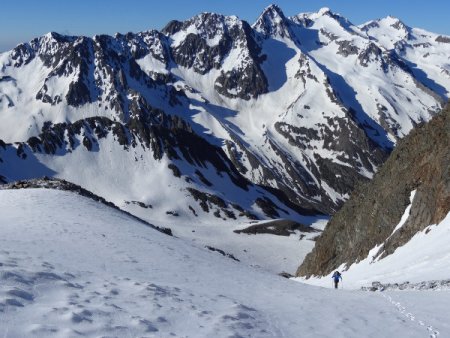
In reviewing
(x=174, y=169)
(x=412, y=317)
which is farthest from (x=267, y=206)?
(x=412, y=317)

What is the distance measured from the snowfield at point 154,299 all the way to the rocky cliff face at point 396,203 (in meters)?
19.5

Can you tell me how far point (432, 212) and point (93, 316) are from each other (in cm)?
3393

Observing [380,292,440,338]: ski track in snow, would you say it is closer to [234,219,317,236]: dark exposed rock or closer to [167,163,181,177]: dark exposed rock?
[234,219,317,236]: dark exposed rock

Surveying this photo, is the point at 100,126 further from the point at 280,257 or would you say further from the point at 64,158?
the point at 280,257

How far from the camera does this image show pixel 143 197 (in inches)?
5640

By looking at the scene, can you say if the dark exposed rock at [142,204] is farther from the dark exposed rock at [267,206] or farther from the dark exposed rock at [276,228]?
the dark exposed rock at [267,206]

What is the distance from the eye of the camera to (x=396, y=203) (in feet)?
160

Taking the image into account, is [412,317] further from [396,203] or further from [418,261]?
[396,203]

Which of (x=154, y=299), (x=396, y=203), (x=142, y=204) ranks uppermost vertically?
(x=142, y=204)

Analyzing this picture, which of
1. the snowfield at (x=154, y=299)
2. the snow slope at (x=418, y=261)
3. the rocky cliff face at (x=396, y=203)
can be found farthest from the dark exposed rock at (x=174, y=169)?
the snowfield at (x=154, y=299)

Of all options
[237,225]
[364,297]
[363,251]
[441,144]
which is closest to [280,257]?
[237,225]

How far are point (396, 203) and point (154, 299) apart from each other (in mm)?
38076

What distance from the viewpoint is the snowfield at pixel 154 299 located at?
12.9 metres

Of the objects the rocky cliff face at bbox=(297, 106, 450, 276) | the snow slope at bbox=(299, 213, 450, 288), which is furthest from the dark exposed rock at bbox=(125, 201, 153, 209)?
the snow slope at bbox=(299, 213, 450, 288)
